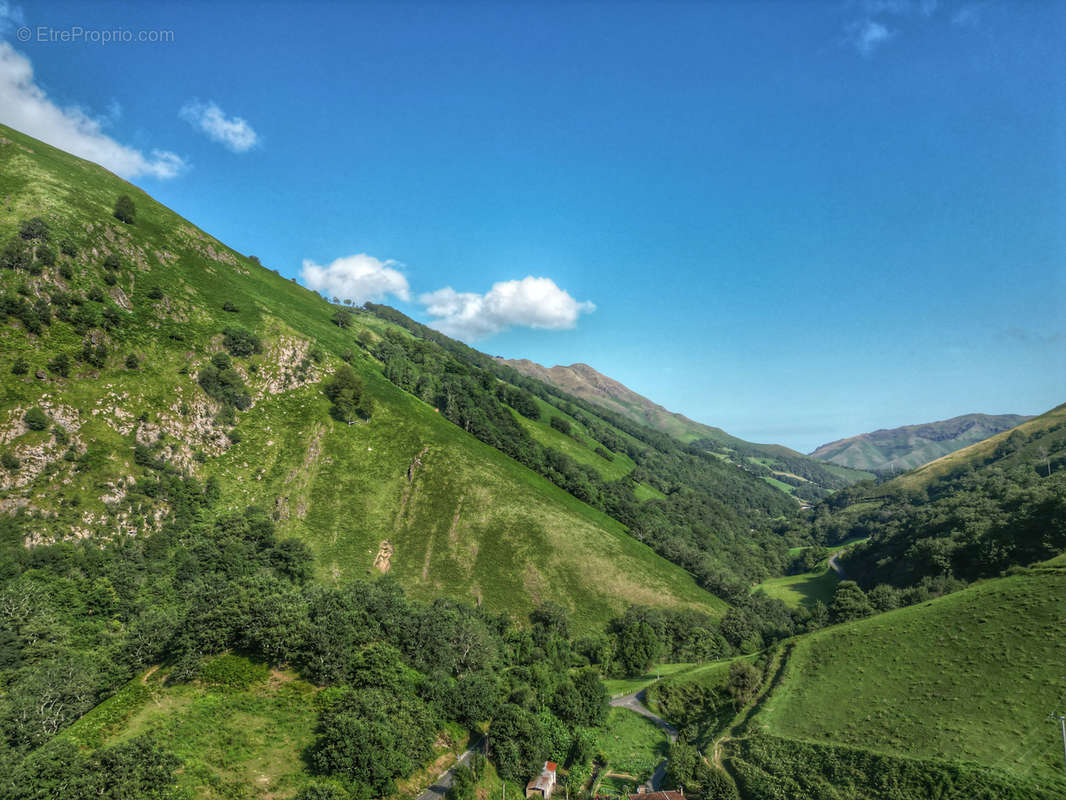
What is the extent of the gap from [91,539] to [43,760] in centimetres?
6225

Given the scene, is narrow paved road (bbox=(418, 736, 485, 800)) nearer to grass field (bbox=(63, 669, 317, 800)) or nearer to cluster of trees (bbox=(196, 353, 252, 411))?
grass field (bbox=(63, 669, 317, 800))

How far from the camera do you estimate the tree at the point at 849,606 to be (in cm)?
8750

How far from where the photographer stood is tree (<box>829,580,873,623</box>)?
87500 mm

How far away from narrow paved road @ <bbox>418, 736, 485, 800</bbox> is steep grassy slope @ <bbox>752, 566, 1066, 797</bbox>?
34.1 meters

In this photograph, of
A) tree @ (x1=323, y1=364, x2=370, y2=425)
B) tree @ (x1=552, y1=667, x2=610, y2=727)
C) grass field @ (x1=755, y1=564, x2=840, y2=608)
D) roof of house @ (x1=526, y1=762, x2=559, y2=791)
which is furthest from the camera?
grass field @ (x1=755, y1=564, x2=840, y2=608)

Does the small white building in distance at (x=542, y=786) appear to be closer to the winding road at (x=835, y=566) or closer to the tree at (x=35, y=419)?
the tree at (x=35, y=419)

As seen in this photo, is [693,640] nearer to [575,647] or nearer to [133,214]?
[575,647]

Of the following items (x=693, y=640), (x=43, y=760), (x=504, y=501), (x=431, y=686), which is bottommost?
(x=693, y=640)

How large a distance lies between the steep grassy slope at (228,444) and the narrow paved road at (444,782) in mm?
46609

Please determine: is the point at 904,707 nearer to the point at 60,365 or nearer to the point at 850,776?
the point at 850,776

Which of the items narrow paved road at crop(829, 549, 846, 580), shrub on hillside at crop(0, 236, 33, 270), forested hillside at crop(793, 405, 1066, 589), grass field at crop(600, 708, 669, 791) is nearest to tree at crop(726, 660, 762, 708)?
grass field at crop(600, 708, 669, 791)

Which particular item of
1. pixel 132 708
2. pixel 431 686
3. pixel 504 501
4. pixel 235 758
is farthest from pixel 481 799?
pixel 504 501

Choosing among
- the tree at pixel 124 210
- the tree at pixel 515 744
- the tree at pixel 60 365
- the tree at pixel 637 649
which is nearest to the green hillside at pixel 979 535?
the tree at pixel 637 649

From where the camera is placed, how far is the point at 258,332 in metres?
127
